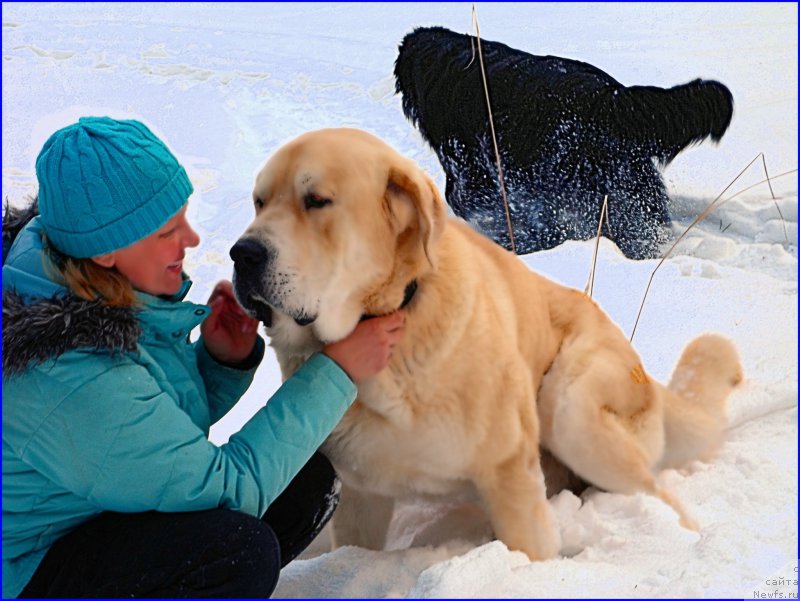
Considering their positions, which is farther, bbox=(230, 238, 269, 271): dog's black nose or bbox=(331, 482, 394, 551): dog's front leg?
bbox=(331, 482, 394, 551): dog's front leg

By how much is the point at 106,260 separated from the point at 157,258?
105 mm

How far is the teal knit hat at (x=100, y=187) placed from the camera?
59.9 inches

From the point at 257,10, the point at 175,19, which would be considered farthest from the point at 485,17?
the point at 175,19

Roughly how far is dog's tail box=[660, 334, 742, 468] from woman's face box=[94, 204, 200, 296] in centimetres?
167

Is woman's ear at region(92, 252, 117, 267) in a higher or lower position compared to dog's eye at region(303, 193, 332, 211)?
lower

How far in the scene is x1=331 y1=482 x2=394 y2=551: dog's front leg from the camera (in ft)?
7.31

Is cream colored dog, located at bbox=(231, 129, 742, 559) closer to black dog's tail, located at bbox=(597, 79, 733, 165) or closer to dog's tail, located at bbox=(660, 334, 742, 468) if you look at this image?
dog's tail, located at bbox=(660, 334, 742, 468)

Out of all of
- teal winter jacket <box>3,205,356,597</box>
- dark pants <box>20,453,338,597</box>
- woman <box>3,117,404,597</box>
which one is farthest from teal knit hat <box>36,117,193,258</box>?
dark pants <box>20,453,338,597</box>

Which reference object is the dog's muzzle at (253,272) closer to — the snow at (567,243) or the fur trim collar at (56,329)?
the fur trim collar at (56,329)

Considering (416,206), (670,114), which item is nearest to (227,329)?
(416,206)

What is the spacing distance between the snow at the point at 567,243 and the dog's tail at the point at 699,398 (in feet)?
0.22

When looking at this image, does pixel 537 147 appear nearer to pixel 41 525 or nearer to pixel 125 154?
pixel 125 154

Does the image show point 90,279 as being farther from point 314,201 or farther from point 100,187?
point 314,201

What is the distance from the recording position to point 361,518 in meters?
2.23
